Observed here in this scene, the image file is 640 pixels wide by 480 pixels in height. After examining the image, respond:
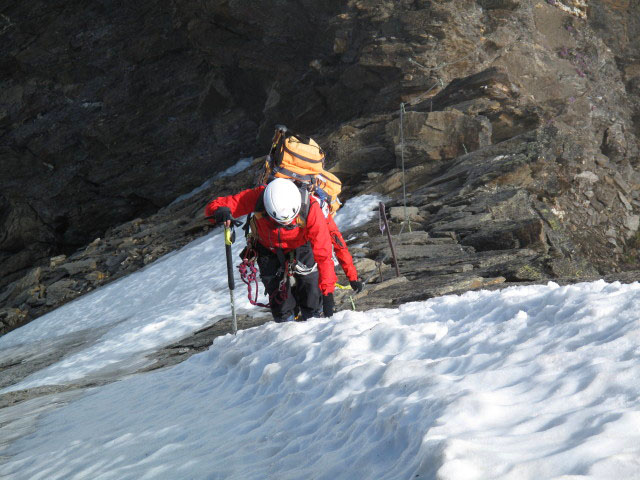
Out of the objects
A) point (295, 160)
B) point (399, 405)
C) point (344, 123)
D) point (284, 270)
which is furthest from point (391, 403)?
point (344, 123)

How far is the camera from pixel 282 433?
4.35 m

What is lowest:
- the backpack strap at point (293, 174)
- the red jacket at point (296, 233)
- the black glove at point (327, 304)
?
the black glove at point (327, 304)

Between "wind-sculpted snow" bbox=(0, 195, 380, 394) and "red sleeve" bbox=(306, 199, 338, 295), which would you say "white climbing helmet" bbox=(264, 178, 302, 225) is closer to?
"red sleeve" bbox=(306, 199, 338, 295)

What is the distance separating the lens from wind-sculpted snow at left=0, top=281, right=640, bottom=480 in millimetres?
2883

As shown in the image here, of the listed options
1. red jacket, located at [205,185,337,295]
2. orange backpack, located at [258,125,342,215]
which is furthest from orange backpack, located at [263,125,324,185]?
red jacket, located at [205,185,337,295]

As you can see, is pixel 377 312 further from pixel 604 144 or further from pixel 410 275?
pixel 604 144

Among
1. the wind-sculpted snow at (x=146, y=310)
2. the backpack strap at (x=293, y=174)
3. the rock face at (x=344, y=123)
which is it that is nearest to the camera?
the backpack strap at (x=293, y=174)

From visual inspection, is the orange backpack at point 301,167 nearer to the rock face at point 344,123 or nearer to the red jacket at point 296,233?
the red jacket at point 296,233

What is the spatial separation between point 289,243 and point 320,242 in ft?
1.63

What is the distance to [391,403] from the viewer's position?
12.5 ft

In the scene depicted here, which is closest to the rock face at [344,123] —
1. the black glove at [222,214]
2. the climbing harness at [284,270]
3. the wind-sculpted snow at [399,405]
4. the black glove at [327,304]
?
the black glove at [327,304]

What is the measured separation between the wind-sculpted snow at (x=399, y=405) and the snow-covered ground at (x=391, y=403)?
13 millimetres

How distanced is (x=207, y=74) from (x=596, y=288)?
3150 cm

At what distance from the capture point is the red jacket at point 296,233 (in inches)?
277
